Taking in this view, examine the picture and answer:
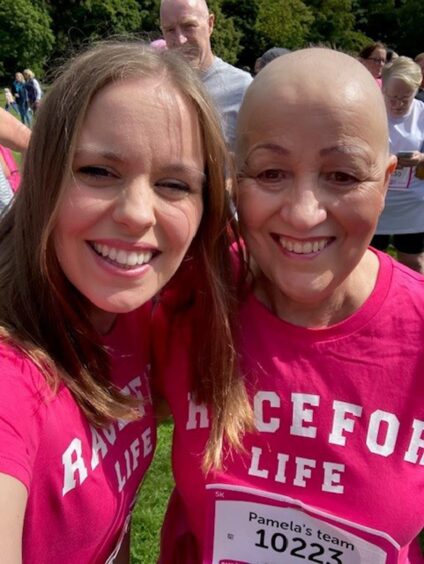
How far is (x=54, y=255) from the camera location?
1.27 metres

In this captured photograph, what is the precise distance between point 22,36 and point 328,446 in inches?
1769

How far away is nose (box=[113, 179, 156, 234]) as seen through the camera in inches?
Result: 47.3

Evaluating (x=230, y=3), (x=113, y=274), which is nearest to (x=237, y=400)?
(x=113, y=274)

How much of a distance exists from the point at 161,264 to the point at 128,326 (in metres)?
0.26

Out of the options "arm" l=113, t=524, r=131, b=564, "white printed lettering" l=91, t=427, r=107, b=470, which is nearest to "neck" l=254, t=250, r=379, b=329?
"white printed lettering" l=91, t=427, r=107, b=470

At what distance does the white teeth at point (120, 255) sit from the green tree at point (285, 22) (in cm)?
4463

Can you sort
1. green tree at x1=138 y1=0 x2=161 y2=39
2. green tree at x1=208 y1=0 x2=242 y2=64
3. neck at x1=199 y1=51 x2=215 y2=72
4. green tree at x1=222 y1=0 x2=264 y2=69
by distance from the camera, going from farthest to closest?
1. green tree at x1=222 y1=0 x2=264 y2=69
2. green tree at x1=138 y1=0 x2=161 y2=39
3. green tree at x1=208 y1=0 x2=242 y2=64
4. neck at x1=199 y1=51 x2=215 y2=72

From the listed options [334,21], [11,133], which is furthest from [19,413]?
[334,21]

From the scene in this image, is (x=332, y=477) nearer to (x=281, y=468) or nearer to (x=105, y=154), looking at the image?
(x=281, y=468)

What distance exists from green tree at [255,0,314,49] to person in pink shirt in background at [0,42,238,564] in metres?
44.5

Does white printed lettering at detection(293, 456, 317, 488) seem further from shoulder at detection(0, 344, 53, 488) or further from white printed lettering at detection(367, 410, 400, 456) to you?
shoulder at detection(0, 344, 53, 488)

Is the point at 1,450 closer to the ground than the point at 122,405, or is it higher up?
higher up

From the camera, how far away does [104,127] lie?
1197mm

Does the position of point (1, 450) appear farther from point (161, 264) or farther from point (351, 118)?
point (351, 118)
